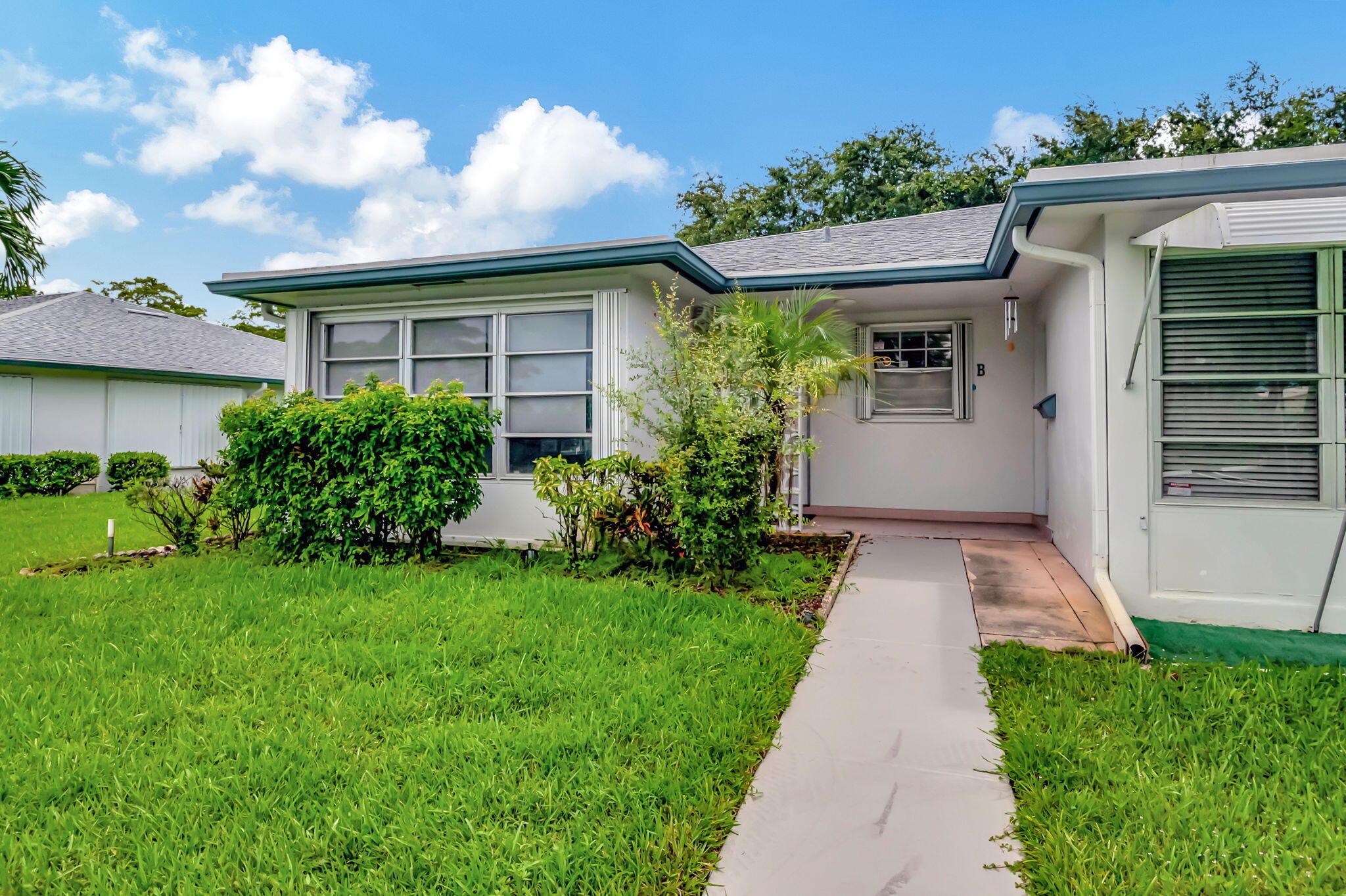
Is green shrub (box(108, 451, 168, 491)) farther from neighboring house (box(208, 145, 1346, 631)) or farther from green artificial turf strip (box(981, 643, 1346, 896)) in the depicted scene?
green artificial turf strip (box(981, 643, 1346, 896))

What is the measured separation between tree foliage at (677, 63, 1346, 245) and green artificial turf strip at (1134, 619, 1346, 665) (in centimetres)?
1441

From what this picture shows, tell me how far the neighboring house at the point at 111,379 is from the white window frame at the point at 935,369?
1201 centimetres

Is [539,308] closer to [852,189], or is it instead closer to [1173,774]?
[1173,774]

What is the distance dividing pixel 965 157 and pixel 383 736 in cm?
2396

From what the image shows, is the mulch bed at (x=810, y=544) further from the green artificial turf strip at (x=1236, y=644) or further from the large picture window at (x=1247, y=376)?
the large picture window at (x=1247, y=376)

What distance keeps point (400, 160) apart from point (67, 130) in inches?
350

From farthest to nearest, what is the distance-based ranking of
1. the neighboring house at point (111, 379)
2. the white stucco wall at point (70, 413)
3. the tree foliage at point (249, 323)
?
the tree foliage at point (249, 323) < the white stucco wall at point (70, 413) < the neighboring house at point (111, 379)

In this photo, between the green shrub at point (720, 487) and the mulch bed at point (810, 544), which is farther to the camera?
the mulch bed at point (810, 544)

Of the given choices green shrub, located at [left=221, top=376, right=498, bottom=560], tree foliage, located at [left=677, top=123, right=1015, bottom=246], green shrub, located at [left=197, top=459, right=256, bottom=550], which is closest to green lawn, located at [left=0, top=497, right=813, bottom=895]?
green shrub, located at [left=221, top=376, right=498, bottom=560]

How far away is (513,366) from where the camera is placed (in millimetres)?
6711

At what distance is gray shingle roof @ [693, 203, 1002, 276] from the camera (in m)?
7.51

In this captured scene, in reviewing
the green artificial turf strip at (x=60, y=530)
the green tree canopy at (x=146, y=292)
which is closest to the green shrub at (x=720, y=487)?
the green artificial turf strip at (x=60, y=530)

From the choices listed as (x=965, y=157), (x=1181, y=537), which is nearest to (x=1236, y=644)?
(x=1181, y=537)

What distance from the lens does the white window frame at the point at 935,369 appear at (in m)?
7.88
